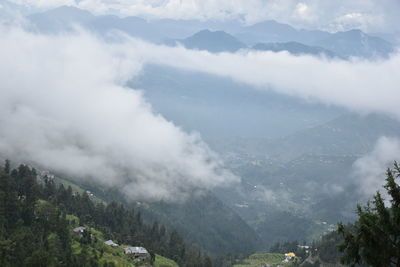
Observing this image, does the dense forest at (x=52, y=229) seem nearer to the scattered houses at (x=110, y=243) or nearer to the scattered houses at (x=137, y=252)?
the scattered houses at (x=110, y=243)

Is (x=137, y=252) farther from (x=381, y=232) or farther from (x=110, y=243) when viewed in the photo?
(x=381, y=232)

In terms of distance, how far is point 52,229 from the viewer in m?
91.9

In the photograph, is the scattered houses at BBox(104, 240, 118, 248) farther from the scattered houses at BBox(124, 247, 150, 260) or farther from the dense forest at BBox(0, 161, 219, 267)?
the dense forest at BBox(0, 161, 219, 267)

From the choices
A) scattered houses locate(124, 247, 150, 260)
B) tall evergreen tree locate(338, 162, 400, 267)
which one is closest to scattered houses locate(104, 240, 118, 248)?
scattered houses locate(124, 247, 150, 260)

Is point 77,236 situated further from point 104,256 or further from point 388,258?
point 388,258

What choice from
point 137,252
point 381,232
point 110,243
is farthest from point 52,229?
point 381,232

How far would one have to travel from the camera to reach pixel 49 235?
88.9 m

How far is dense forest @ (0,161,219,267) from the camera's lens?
224 ft

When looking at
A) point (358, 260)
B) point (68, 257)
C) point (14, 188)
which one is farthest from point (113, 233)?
point (358, 260)

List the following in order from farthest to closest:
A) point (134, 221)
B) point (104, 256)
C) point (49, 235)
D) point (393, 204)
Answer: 1. point (134, 221)
2. point (104, 256)
3. point (49, 235)
4. point (393, 204)

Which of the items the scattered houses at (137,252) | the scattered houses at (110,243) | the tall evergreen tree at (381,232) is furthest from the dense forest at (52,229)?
the tall evergreen tree at (381,232)

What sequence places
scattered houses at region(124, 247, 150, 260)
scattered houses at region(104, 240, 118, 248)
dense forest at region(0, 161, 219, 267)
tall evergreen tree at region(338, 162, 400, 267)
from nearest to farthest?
tall evergreen tree at region(338, 162, 400, 267) → dense forest at region(0, 161, 219, 267) → scattered houses at region(104, 240, 118, 248) → scattered houses at region(124, 247, 150, 260)

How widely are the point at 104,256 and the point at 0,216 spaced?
1073 inches

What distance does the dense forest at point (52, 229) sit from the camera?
68.4 metres
